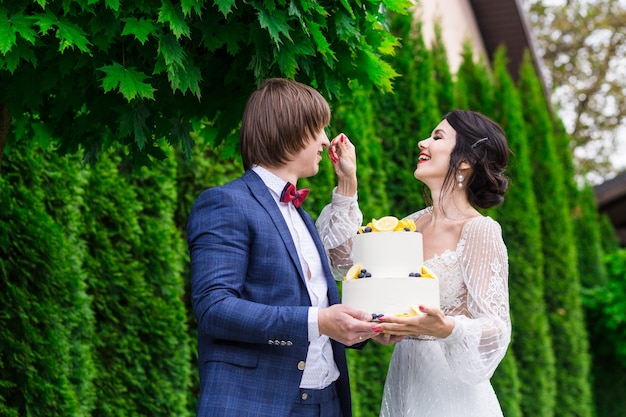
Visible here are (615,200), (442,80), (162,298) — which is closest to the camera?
(162,298)

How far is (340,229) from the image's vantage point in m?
3.55

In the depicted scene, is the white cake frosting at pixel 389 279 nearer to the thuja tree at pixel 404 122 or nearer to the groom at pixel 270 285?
the groom at pixel 270 285

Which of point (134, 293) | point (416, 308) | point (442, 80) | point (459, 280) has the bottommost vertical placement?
point (416, 308)

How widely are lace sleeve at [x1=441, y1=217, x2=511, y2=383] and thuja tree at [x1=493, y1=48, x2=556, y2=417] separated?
7259 mm

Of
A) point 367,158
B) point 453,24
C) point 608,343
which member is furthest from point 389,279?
point 453,24

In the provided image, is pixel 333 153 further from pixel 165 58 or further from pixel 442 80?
pixel 442 80

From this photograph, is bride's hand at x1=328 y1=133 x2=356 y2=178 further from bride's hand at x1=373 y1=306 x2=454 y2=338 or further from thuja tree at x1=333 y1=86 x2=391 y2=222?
thuja tree at x1=333 y1=86 x2=391 y2=222

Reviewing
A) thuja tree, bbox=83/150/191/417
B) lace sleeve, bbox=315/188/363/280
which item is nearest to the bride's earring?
lace sleeve, bbox=315/188/363/280

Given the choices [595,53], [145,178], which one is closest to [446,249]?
[145,178]

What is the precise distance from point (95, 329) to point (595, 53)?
21.4 meters

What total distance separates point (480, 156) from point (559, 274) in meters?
9.09

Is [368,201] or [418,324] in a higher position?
[368,201]

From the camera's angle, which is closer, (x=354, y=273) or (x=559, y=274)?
(x=354, y=273)

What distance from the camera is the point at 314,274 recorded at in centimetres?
301
